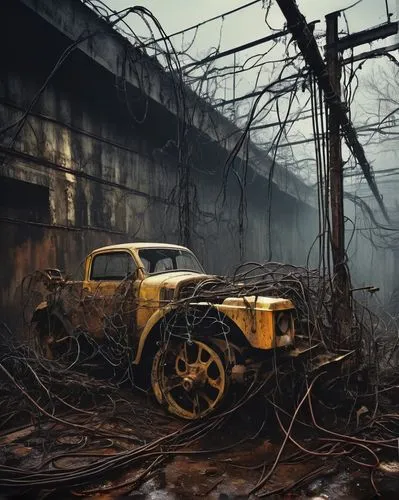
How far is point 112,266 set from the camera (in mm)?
6207

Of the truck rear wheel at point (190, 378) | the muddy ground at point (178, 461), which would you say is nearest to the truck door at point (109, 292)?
the truck rear wheel at point (190, 378)

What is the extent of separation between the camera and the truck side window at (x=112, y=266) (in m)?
6.01

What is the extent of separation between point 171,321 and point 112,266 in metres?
1.66

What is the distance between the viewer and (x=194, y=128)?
11719mm

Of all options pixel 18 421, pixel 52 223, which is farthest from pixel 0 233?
pixel 18 421

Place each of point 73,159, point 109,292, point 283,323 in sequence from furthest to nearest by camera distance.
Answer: point 73,159, point 109,292, point 283,323

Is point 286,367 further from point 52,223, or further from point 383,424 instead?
point 52,223

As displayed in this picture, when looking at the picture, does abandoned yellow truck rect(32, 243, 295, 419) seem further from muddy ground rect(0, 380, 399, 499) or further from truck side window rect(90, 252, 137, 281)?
muddy ground rect(0, 380, 399, 499)

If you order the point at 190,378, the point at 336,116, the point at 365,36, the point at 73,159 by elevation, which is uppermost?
the point at 365,36

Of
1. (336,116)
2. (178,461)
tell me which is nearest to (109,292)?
(178,461)

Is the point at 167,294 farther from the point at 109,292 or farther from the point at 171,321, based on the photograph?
the point at 109,292

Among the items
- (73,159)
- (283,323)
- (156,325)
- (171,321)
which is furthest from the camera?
(73,159)

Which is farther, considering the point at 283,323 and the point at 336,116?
the point at 336,116

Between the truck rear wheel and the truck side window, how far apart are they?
149cm
